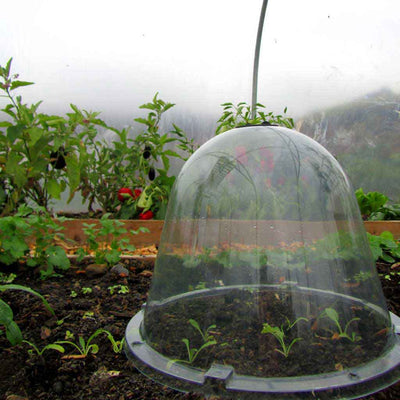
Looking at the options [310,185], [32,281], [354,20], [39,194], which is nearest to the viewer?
[310,185]

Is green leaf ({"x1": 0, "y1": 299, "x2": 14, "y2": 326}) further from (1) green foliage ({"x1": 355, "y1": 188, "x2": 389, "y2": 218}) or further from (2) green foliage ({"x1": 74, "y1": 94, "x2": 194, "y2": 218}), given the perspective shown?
(1) green foliage ({"x1": 355, "y1": 188, "x2": 389, "y2": 218})

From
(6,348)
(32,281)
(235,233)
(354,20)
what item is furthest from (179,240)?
(354,20)

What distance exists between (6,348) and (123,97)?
116 inches

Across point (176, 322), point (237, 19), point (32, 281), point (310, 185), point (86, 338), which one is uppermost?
point (237, 19)

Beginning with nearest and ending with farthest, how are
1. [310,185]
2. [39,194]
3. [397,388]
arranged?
[397,388], [310,185], [39,194]

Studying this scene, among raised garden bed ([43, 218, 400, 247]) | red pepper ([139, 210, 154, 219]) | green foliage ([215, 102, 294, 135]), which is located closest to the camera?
raised garden bed ([43, 218, 400, 247])

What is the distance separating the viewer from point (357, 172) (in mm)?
3623

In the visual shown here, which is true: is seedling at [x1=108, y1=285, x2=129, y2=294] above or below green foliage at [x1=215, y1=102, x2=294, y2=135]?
below

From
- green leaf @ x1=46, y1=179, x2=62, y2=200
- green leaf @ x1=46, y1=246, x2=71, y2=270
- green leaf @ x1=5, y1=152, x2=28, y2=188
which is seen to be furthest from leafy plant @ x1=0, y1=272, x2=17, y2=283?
green leaf @ x1=46, y1=179, x2=62, y2=200

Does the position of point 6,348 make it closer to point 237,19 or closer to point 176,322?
point 176,322

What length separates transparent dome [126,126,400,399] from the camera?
783 mm

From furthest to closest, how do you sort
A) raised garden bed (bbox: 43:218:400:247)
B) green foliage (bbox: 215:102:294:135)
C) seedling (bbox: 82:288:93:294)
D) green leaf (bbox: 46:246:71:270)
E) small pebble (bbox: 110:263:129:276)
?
green foliage (bbox: 215:102:294:135) < raised garden bed (bbox: 43:218:400:247) < small pebble (bbox: 110:263:129:276) < green leaf (bbox: 46:246:71:270) < seedling (bbox: 82:288:93:294)

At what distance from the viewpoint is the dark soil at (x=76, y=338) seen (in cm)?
84

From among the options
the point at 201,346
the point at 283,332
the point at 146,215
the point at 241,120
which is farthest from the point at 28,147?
the point at 283,332
